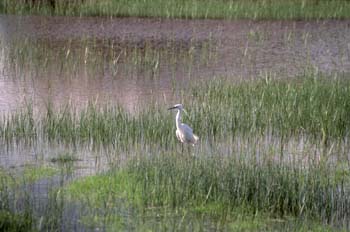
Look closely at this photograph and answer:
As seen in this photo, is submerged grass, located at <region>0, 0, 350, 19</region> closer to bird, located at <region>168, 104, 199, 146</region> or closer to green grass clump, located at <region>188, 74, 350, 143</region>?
green grass clump, located at <region>188, 74, 350, 143</region>

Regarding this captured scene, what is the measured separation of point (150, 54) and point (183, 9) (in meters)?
6.02

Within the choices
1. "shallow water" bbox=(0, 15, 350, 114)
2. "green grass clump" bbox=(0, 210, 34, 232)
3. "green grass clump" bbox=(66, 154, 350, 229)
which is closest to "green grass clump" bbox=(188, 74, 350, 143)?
"shallow water" bbox=(0, 15, 350, 114)

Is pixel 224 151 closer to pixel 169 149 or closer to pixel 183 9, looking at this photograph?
pixel 169 149

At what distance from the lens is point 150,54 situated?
16.6 meters

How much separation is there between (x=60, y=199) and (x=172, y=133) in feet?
8.60

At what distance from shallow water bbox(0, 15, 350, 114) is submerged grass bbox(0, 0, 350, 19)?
0.37 metres

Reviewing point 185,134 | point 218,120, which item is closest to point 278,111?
point 218,120

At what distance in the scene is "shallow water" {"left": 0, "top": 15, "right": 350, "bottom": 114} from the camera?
13477mm

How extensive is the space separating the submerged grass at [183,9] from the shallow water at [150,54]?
37cm

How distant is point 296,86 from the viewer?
1212cm

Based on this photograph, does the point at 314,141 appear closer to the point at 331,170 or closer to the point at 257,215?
the point at 331,170

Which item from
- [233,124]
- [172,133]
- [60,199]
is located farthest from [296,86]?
[60,199]

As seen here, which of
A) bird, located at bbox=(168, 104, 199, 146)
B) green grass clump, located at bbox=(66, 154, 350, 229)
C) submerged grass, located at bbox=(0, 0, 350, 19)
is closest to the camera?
green grass clump, located at bbox=(66, 154, 350, 229)

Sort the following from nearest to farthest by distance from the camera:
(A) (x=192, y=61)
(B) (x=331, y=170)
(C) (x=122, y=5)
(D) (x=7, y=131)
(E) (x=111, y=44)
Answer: (B) (x=331, y=170) < (D) (x=7, y=131) < (A) (x=192, y=61) < (E) (x=111, y=44) < (C) (x=122, y=5)
